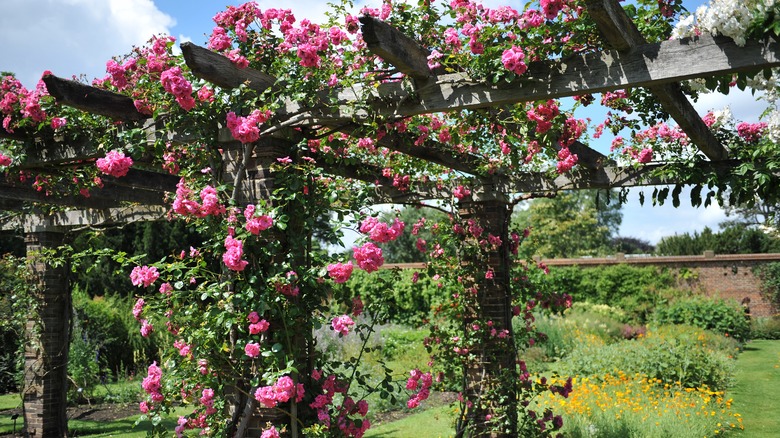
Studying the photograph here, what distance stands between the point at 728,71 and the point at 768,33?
208 millimetres

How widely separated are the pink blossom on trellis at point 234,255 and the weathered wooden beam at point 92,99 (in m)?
1.38

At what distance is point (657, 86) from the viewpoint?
3.26 metres

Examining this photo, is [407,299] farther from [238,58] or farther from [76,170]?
[238,58]

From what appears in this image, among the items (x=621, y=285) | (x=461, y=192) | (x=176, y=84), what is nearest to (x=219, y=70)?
(x=176, y=84)

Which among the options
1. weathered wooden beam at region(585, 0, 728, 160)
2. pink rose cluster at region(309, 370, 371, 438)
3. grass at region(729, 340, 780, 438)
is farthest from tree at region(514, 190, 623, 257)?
pink rose cluster at region(309, 370, 371, 438)

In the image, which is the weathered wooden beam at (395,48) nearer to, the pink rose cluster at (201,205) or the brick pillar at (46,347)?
the pink rose cluster at (201,205)

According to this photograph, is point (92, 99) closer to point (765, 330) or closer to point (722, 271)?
point (765, 330)

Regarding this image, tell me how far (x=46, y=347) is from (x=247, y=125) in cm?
555

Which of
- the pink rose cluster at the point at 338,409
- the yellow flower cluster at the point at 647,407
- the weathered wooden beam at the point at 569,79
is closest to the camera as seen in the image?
the weathered wooden beam at the point at 569,79

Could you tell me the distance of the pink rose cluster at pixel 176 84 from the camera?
317 cm

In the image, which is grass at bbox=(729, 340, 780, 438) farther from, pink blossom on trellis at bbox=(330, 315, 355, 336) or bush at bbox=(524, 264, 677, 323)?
pink blossom on trellis at bbox=(330, 315, 355, 336)

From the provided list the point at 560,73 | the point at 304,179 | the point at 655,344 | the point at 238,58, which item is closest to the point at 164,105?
the point at 238,58

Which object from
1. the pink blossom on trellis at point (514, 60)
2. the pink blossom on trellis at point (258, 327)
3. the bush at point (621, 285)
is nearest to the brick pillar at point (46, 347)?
the pink blossom on trellis at point (258, 327)

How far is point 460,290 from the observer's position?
576cm
